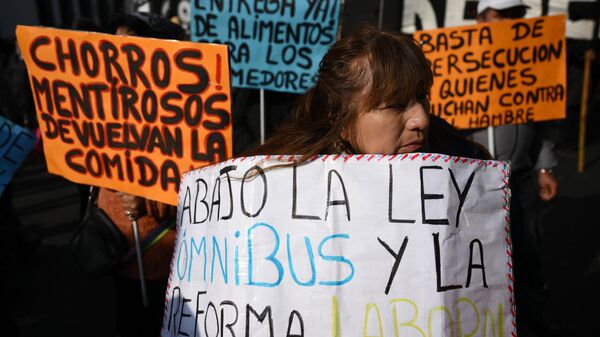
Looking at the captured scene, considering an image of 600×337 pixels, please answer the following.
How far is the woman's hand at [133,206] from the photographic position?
244cm

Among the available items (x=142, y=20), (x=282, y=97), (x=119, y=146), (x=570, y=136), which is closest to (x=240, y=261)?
(x=119, y=146)

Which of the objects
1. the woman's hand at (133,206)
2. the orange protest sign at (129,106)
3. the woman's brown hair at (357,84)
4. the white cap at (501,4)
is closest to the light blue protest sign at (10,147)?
the orange protest sign at (129,106)

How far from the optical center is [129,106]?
7.63 feet

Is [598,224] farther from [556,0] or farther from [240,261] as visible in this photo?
[240,261]

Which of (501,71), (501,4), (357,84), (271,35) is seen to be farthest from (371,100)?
(271,35)

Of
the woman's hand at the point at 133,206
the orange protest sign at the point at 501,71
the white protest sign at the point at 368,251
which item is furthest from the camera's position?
the orange protest sign at the point at 501,71

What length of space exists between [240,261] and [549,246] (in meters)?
3.77

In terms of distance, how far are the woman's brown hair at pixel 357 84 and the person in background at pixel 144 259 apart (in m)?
0.94

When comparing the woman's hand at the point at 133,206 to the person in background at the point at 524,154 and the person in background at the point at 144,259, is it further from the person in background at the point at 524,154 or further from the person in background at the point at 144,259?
the person in background at the point at 524,154

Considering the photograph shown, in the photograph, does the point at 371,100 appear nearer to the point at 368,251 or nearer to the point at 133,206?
the point at 368,251

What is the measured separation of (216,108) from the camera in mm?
2162

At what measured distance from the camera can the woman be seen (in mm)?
1550

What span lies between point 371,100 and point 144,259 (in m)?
1.36

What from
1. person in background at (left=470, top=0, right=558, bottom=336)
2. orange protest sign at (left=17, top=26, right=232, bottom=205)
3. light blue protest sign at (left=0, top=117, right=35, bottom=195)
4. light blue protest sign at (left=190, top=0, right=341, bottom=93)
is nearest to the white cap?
person in background at (left=470, top=0, right=558, bottom=336)
